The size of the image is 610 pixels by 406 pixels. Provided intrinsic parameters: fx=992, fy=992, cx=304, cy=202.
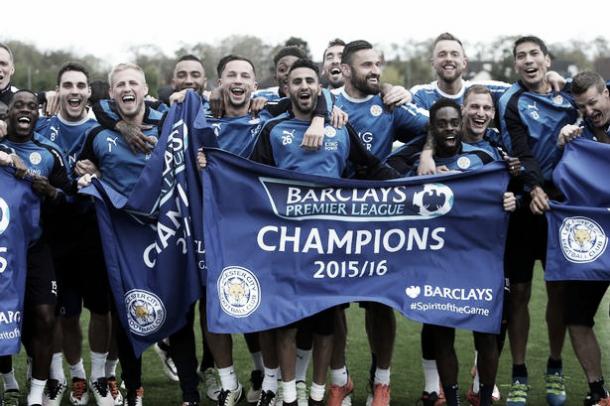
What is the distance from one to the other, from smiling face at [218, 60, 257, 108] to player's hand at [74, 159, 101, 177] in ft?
3.59

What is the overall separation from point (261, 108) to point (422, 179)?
140cm

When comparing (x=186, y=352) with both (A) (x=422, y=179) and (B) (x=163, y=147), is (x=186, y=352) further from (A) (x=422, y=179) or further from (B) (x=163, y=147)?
(A) (x=422, y=179)

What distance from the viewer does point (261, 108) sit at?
7449 millimetres

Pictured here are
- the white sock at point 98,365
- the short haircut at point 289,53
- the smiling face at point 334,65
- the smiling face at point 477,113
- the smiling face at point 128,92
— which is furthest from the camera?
the smiling face at point 334,65

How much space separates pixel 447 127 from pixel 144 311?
2.49 meters

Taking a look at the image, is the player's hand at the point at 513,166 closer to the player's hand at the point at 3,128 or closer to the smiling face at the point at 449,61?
the smiling face at the point at 449,61

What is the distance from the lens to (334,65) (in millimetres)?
8812

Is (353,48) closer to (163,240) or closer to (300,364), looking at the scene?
(163,240)

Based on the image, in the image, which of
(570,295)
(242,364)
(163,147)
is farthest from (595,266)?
(242,364)

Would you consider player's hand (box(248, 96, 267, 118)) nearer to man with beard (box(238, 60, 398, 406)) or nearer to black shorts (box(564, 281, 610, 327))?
man with beard (box(238, 60, 398, 406))

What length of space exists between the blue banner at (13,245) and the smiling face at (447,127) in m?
2.85

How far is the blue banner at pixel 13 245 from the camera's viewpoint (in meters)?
6.62

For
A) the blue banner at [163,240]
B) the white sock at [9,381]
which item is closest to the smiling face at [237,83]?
the blue banner at [163,240]

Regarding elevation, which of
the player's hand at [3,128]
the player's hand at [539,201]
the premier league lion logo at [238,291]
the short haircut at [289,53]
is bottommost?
the premier league lion logo at [238,291]
